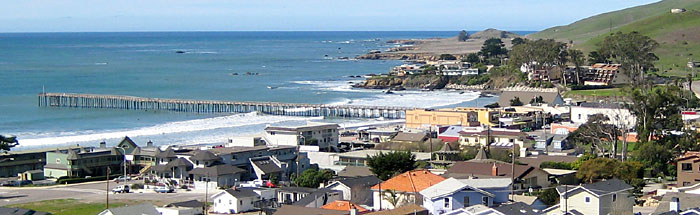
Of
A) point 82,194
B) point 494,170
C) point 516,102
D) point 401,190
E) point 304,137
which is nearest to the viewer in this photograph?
point 401,190

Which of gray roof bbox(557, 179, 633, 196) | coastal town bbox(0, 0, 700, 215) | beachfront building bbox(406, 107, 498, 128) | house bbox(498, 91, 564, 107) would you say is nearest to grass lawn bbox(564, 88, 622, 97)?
coastal town bbox(0, 0, 700, 215)

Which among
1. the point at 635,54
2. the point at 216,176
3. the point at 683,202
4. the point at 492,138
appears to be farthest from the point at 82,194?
the point at 635,54

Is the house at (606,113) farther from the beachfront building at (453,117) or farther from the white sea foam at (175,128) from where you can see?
the white sea foam at (175,128)

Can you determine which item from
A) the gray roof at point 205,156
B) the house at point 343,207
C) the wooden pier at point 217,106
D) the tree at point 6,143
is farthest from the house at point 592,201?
the wooden pier at point 217,106

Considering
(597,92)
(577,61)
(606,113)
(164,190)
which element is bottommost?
(164,190)

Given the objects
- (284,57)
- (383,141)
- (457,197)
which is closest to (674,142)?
(383,141)

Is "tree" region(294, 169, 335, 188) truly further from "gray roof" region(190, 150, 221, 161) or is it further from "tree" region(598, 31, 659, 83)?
"tree" region(598, 31, 659, 83)

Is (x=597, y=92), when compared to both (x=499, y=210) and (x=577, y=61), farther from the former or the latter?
(x=499, y=210)
